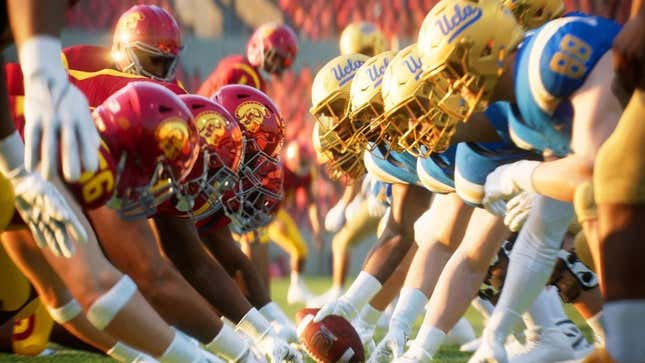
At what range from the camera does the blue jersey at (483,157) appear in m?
3.83

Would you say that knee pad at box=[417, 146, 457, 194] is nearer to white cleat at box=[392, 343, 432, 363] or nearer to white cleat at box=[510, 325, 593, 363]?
white cleat at box=[392, 343, 432, 363]

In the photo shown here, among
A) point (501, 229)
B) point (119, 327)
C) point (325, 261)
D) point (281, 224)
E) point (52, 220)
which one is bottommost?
point (325, 261)

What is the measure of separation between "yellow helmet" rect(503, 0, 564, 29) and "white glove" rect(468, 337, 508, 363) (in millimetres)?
1398

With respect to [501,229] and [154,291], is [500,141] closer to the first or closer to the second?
[501,229]

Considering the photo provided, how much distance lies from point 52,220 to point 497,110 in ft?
5.12

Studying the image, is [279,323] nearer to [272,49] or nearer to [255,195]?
[255,195]

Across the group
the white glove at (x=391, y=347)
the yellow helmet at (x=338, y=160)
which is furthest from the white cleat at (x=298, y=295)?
the white glove at (x=391, y=347)

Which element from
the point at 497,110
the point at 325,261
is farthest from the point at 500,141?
the point at 325,261

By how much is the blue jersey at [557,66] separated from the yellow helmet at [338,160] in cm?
146

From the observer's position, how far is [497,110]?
3826 millimetres

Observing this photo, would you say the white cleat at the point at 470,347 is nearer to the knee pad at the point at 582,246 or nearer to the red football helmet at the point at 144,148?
the knee pad at the point at 582,246

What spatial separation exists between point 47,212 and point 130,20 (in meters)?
2.84

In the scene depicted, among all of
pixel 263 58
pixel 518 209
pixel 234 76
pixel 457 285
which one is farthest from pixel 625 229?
pixel 263 58

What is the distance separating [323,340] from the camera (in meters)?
4.55
